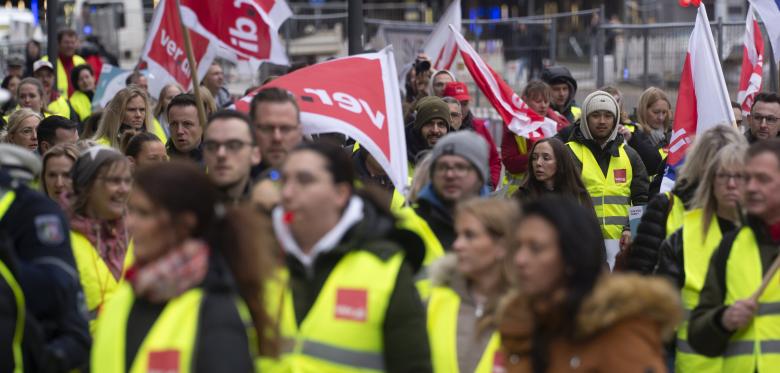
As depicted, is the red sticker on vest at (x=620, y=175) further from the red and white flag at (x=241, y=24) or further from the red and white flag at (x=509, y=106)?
the red and white flag at (x=241, y=24)

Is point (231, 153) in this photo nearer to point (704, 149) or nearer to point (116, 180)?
point (116, 180)

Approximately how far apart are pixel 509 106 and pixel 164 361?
8.25m

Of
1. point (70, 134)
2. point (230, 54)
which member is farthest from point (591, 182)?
point (70, 134)

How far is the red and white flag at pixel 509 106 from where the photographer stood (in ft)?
40.1

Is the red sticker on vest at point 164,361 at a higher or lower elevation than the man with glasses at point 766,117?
lower

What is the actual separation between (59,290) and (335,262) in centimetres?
121

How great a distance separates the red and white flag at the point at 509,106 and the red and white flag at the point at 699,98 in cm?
207

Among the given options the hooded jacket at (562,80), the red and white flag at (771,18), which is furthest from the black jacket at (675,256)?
the hooded jacket at (562,80)

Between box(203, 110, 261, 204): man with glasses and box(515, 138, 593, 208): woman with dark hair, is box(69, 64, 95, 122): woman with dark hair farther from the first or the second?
box(203, 110, 261, 204): man with glasses

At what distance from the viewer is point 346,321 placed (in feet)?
16.6

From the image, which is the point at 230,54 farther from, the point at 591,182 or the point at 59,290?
the point at 59,290

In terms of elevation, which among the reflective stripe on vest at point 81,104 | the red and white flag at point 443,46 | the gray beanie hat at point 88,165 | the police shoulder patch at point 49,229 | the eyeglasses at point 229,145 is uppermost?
the red and white flag at point 443,46

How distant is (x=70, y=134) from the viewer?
33.6ft

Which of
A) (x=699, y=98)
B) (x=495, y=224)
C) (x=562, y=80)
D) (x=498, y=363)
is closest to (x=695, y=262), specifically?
(x=495, y=224)
